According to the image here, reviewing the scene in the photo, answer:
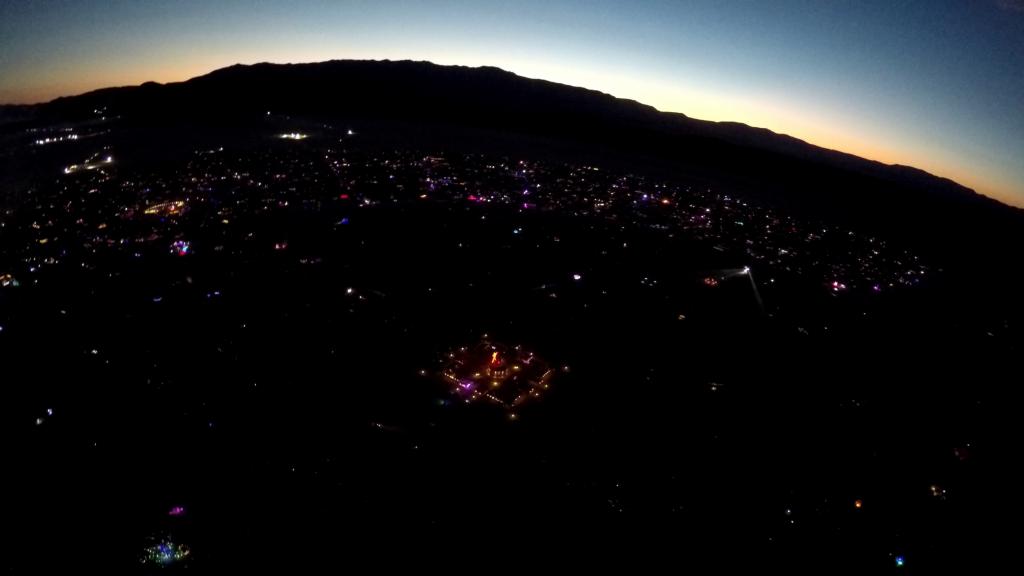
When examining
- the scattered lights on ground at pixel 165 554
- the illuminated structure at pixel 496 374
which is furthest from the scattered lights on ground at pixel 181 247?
the scattered lights on ground at pixel 165 554

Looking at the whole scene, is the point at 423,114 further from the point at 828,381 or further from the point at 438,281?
the point at 828,381

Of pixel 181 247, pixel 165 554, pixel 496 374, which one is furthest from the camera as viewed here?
pixel 181 247

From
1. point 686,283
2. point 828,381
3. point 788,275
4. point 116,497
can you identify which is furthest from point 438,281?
point 788,275

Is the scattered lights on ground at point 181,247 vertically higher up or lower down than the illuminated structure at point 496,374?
higher up

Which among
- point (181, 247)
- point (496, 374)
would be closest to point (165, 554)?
point (496, 374)

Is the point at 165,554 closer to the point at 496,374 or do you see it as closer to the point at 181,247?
the point at 496,374

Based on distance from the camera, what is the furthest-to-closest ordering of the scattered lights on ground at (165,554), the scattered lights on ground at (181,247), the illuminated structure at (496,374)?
the scattered lights on ground at (181,247) < the illuminated structure at (496,374) < the scattered lights on ground at (165,554)

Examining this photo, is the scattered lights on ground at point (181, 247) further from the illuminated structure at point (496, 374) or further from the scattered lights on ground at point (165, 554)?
the scattered lights on ground at point (165, 554)

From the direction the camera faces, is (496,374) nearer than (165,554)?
No

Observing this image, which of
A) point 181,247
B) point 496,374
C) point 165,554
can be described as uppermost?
point 181,247
